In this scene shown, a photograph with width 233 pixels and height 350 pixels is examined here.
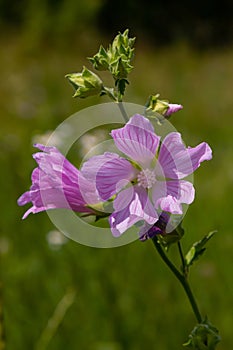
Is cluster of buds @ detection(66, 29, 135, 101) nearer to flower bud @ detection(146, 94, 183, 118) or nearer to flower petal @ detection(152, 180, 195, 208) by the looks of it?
flower bud @ detection(146, 94, 183, 118)

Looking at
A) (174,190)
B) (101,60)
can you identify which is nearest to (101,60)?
(101,60)

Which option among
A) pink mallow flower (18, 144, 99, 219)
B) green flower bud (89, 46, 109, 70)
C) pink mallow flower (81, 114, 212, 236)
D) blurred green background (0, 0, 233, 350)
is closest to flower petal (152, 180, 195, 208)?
pink mallow flower (81, 114, 212, 236)

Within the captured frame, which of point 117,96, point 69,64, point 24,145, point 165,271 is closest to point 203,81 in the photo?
point 69,64

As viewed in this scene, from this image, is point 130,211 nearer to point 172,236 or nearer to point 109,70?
point 172,236

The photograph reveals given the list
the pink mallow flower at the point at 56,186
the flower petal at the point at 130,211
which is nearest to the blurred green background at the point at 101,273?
the pink mallow flower at the point at 56,186

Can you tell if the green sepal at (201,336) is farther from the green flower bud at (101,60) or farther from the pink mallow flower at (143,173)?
the green flower bud at (101,60)
